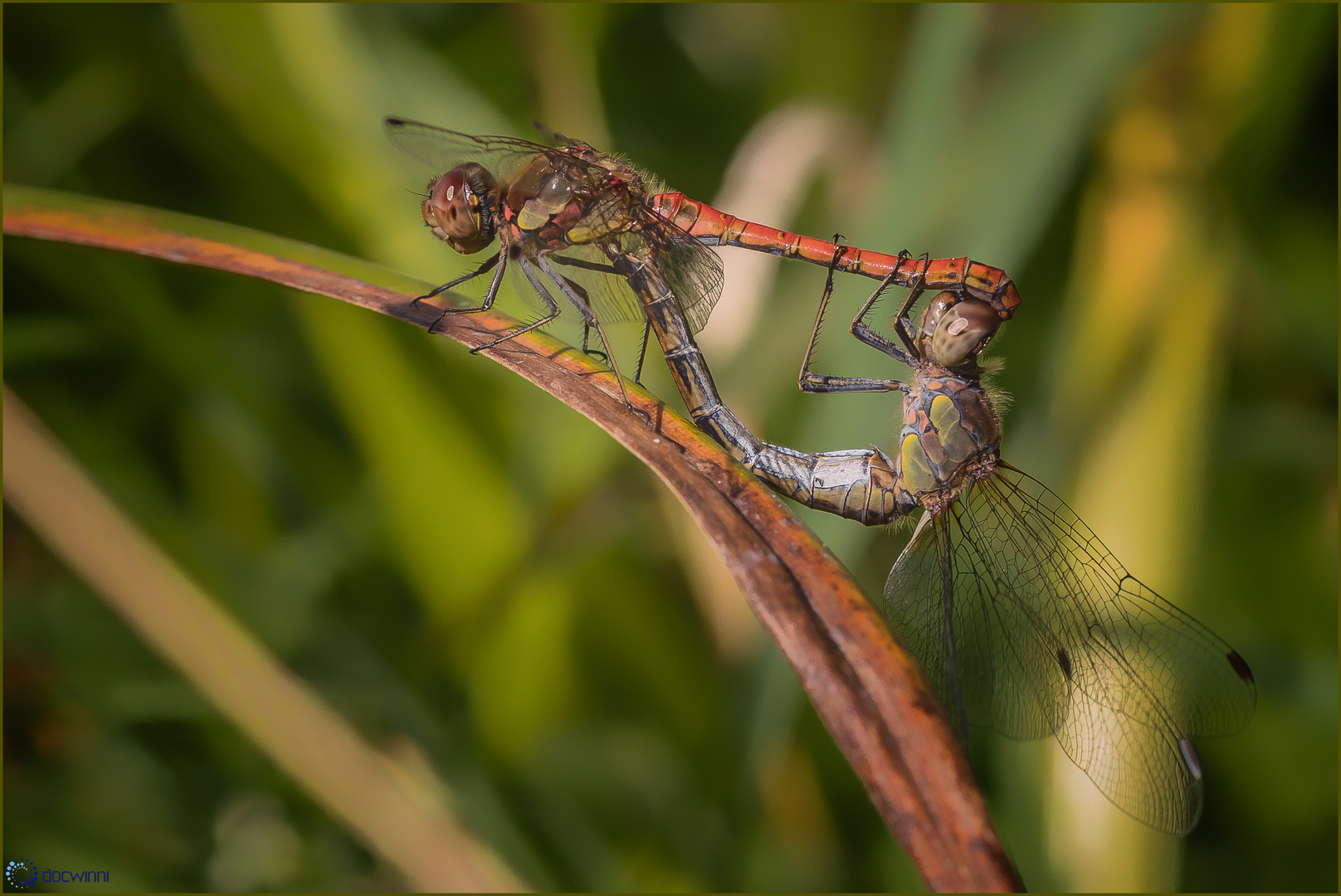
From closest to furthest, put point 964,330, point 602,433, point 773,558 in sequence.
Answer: point 773,558
point 964,330
point 602,433

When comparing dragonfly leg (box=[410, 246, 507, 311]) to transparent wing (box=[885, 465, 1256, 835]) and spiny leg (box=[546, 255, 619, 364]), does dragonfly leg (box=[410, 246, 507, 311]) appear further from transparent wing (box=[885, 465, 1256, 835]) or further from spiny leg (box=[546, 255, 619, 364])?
transparent wing (box=[885, 465, 1256, 835])

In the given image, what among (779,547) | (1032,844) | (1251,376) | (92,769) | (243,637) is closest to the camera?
(779,547)

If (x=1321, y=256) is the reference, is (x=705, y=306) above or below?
below

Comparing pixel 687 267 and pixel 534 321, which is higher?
pixel 687 267

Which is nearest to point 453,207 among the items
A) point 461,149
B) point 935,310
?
point 461,149

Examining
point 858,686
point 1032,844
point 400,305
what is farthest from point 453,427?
point 1032,844

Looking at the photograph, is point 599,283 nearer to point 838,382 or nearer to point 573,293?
point 573,293

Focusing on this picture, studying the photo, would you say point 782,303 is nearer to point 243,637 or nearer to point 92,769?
point 243,637

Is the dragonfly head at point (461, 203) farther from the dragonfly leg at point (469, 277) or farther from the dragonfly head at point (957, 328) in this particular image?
the dragonfly head at point (957, 328)
